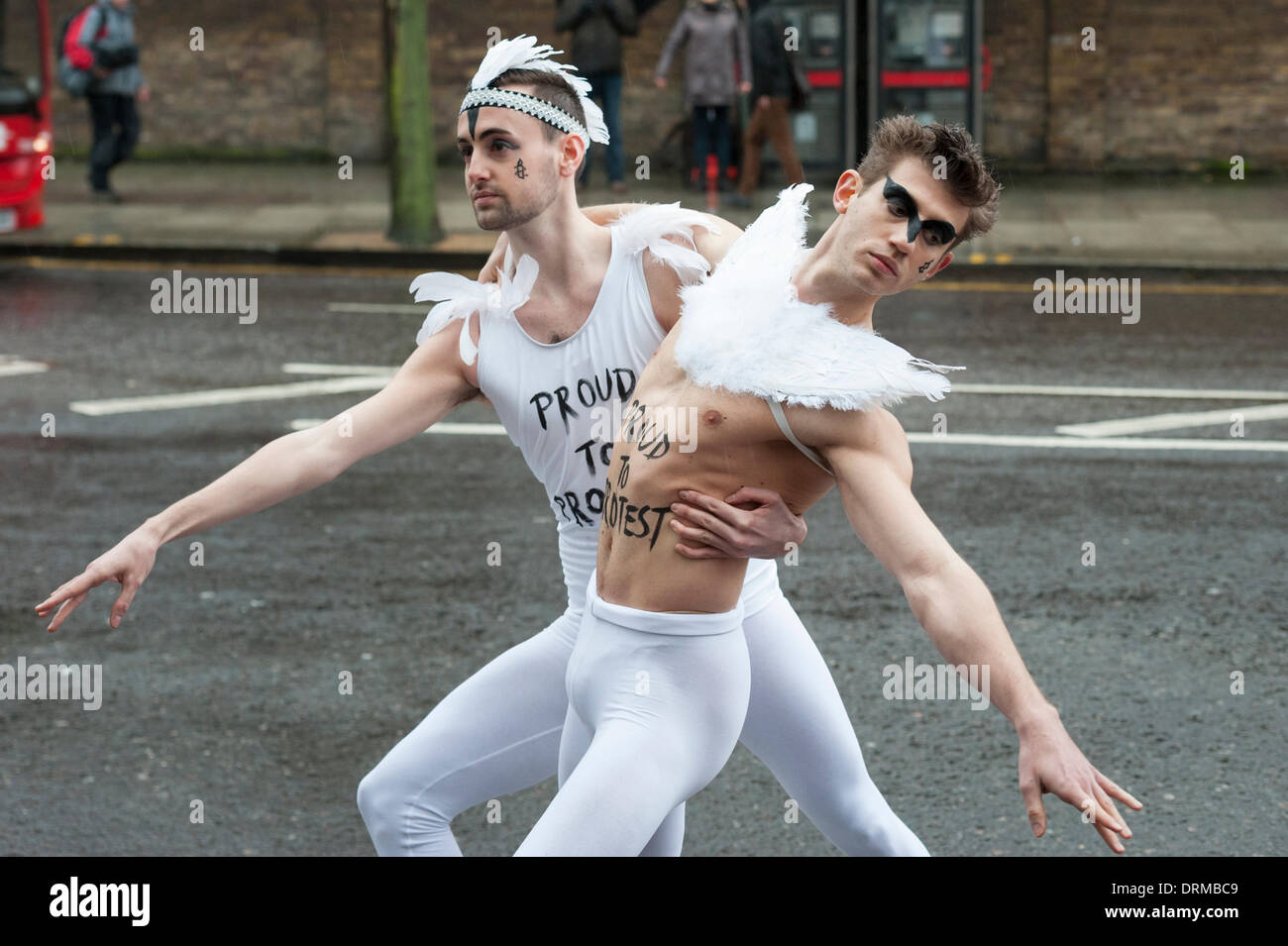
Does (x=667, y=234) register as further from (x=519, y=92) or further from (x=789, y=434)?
(x=789, y=434)

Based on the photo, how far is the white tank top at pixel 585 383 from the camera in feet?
13.2

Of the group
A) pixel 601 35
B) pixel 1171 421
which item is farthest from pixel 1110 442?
pixel 601 35

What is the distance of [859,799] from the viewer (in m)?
4.02

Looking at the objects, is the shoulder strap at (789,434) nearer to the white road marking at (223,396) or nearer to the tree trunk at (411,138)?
the white road marking at (223,396)

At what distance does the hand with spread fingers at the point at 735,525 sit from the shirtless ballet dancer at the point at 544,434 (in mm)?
432

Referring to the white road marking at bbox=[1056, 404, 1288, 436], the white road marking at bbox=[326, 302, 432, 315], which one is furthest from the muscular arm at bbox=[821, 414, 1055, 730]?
the white road marking at bbox=[326, 302, 432, 315]

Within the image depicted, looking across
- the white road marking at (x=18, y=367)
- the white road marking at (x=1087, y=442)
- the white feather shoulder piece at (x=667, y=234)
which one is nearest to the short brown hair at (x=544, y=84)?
the white feather shoulder piece at (x=667, y=234)

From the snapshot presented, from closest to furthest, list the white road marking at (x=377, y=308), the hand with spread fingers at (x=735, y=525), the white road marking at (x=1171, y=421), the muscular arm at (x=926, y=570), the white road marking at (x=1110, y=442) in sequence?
the muscular arm at (x=926, y=570)
the hand with spread fingers at (x=735, y=525)
the white road marking at (x=1110, y=442)
the white road marking at (x=1171, y=421)
the white road marking at (x=377, y=308)

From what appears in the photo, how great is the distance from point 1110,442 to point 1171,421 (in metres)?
0.65

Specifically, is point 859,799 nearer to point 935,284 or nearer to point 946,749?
point 946,749

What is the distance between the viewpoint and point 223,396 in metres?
10.9
